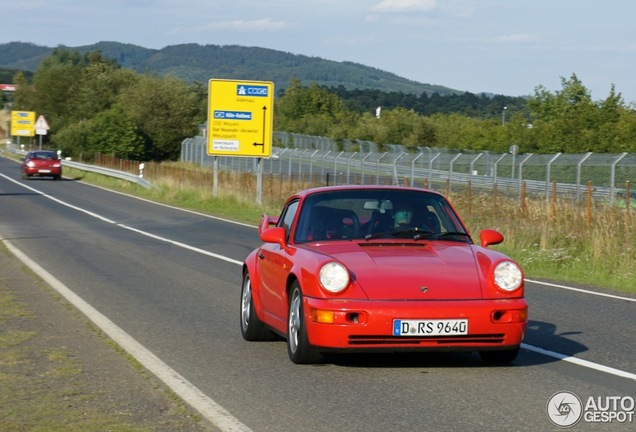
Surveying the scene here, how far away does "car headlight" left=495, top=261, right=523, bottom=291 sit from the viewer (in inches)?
333

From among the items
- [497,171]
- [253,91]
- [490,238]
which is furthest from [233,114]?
[490,238]

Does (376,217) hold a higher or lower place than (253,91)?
lower

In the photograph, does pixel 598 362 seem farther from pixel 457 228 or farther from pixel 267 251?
pixel 267 251

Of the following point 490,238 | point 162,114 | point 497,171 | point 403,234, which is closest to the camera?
point 403,234

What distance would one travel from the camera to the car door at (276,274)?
924cm

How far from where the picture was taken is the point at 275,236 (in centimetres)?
952

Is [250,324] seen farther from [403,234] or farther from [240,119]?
[240,119]

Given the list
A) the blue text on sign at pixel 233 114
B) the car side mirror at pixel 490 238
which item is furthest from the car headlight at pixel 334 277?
the blue text on sign at pixel 233 114

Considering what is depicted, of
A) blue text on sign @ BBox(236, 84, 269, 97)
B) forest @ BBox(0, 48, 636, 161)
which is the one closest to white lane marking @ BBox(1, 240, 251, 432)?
blue text on sign @ BBox(236, 84, 269, 97)

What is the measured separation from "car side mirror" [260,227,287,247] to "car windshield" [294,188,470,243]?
0.39 ft

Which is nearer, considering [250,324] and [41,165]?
[250,324]

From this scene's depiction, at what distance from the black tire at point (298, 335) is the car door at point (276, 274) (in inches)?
7.3

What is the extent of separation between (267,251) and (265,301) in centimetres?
46

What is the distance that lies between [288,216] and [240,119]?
3159cm
